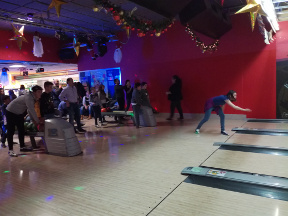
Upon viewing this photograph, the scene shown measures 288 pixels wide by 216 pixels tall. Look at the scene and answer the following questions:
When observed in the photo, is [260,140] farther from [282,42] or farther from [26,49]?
[26,49]

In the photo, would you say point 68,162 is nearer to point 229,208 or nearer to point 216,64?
point 229,208

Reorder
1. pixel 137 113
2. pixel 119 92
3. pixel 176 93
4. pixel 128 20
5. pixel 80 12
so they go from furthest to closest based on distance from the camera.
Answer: pixel 119 92 < pixel 176 93 < pixel 137 113 < pixel 80 12 < pixel 128 20

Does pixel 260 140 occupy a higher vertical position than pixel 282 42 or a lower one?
lower

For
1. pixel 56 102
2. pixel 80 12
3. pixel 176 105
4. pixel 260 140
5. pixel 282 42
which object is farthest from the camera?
pixel 56 102

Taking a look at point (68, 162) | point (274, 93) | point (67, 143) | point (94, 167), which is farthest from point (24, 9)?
point (274, 93)

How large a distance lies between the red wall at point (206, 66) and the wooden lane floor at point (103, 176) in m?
2.73

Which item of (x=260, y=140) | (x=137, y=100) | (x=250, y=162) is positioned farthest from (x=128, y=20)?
(x=260, y=140)

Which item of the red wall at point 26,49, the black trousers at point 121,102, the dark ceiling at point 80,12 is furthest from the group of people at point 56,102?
the dark ceiling at point 80,12

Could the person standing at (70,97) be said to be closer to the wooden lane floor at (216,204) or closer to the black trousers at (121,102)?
the black trousers at (121,102)

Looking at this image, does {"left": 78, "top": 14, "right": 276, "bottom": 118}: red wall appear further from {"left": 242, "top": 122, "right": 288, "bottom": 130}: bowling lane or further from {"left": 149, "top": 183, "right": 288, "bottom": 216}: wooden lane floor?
{"left": 149, "top": 183, "right": 288, "bottom": 216}: wooden lane floor

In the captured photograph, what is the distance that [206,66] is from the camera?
27.9 ft

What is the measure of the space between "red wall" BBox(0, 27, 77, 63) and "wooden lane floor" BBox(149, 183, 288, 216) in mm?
8816

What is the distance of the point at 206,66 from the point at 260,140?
3886 millimetres

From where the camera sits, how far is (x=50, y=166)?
4.24 m
